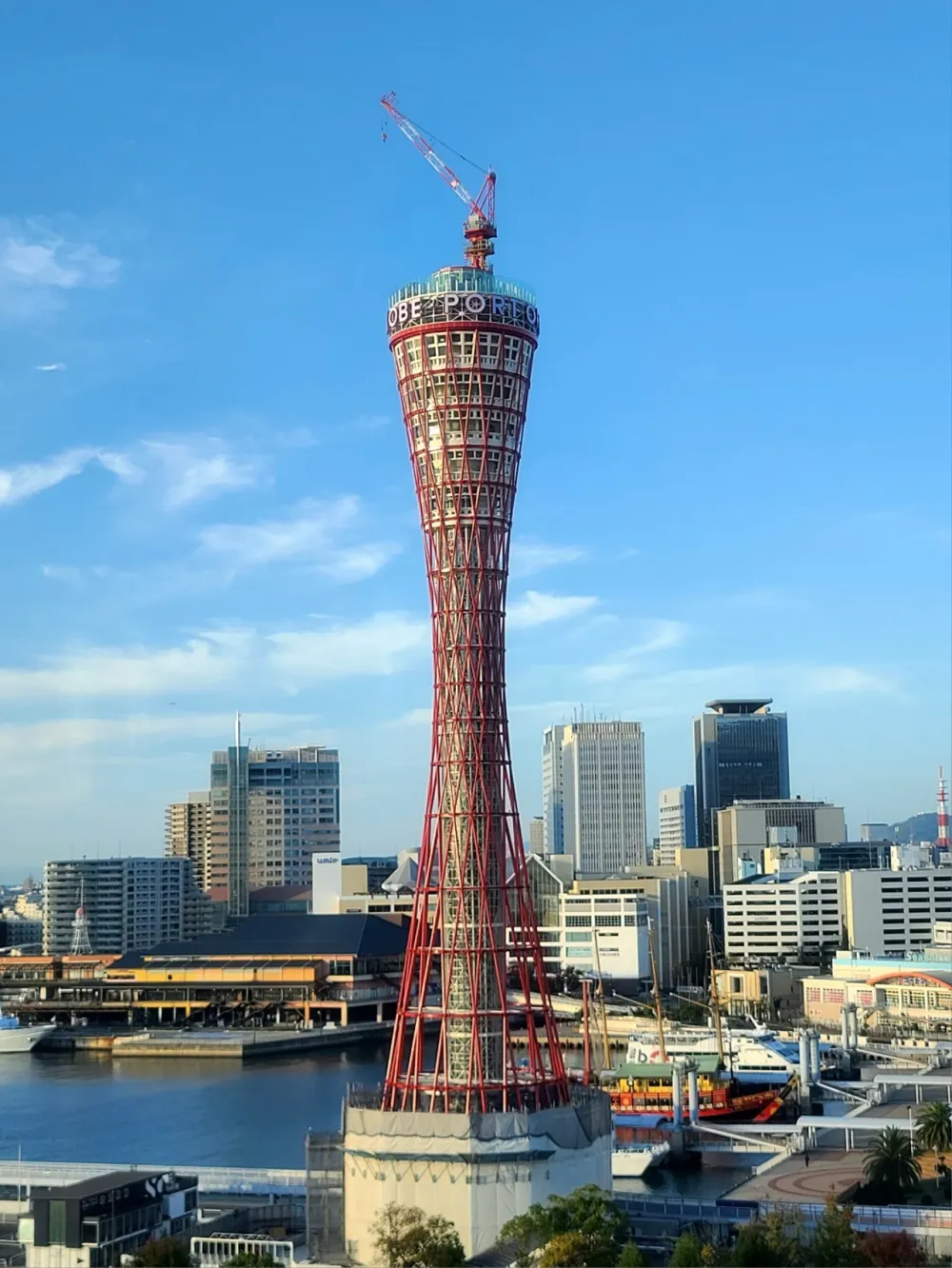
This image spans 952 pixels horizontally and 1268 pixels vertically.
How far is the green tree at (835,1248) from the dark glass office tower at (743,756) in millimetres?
140603

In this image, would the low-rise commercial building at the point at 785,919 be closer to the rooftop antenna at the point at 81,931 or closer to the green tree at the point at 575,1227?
the rooftop antenna at the point at 81,931

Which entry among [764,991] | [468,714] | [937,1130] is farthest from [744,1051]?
[468,714]

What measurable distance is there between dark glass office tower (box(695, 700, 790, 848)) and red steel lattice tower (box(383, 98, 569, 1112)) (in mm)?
136473

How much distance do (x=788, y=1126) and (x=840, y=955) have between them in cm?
3559

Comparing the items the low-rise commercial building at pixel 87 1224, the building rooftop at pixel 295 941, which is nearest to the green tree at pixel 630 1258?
the low-rise commercial building at pixel 87 1224

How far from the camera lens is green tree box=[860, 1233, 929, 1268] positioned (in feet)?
77.0

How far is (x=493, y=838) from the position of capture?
30.1m

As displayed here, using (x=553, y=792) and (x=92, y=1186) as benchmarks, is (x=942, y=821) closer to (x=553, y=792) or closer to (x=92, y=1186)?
(x=553, y=792)

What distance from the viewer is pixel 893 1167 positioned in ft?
108

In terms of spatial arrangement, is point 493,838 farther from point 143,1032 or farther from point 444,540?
point 143,1032

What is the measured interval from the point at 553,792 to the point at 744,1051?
104 metres

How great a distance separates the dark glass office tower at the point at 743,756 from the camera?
166 metres

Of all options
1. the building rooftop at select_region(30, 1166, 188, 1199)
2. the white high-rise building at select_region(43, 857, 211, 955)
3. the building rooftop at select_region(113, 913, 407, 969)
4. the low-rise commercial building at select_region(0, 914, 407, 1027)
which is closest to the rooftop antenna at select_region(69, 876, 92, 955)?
the white high-rise building at select_region(43, 857, 211, 955)

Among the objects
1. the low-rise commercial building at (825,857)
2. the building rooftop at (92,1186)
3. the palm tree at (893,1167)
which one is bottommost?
the palm tree at (893,1167)
